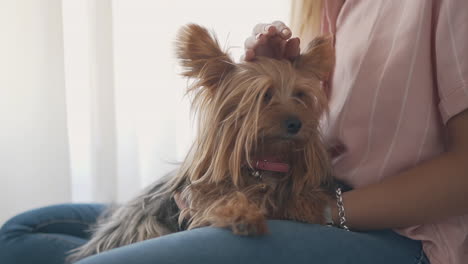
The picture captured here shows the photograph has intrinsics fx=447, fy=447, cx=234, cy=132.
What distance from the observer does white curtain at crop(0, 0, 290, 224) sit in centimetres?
181

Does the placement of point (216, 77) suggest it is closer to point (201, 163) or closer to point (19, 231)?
point (201, 163)

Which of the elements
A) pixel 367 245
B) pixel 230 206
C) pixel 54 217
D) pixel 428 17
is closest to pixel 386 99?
pixel 428 17

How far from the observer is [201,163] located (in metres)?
1.13

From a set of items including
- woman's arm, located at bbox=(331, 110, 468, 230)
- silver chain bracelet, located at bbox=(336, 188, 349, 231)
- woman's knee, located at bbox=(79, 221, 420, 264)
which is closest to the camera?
woman's knee, located at bbox=(79, 221, 420, 264)

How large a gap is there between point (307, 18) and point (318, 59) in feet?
0.94

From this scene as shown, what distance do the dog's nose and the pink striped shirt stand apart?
15cm

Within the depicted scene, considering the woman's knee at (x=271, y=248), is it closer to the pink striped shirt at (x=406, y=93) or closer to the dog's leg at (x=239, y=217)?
the dog's leg at (x=239, y=217)

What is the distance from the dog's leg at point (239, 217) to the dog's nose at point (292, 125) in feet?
0.62

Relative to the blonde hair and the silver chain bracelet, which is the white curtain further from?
the silver chain bracelet

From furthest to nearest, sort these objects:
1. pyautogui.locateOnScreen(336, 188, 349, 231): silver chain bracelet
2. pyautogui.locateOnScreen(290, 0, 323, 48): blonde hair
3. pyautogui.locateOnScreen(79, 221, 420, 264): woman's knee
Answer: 1. pyautogui.locateOnScreen(290, 0, 323, 48): blonde hair
2. pyautogui.locateOnScreen(336, 188, 349, 231): silver chain bracelet
3. pyautogui.locateOnScreen(79, 221, 420, 264): woman's knee

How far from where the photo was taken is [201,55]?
1090mm

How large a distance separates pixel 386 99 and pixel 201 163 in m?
0.47

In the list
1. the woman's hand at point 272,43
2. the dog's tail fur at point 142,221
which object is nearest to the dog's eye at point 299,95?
the woman's hand at point 272,43

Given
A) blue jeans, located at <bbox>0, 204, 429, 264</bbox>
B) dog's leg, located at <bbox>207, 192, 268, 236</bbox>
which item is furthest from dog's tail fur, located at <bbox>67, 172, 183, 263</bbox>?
blue jeans, located at <bbox>0, 204, 429, 264</bbox>
